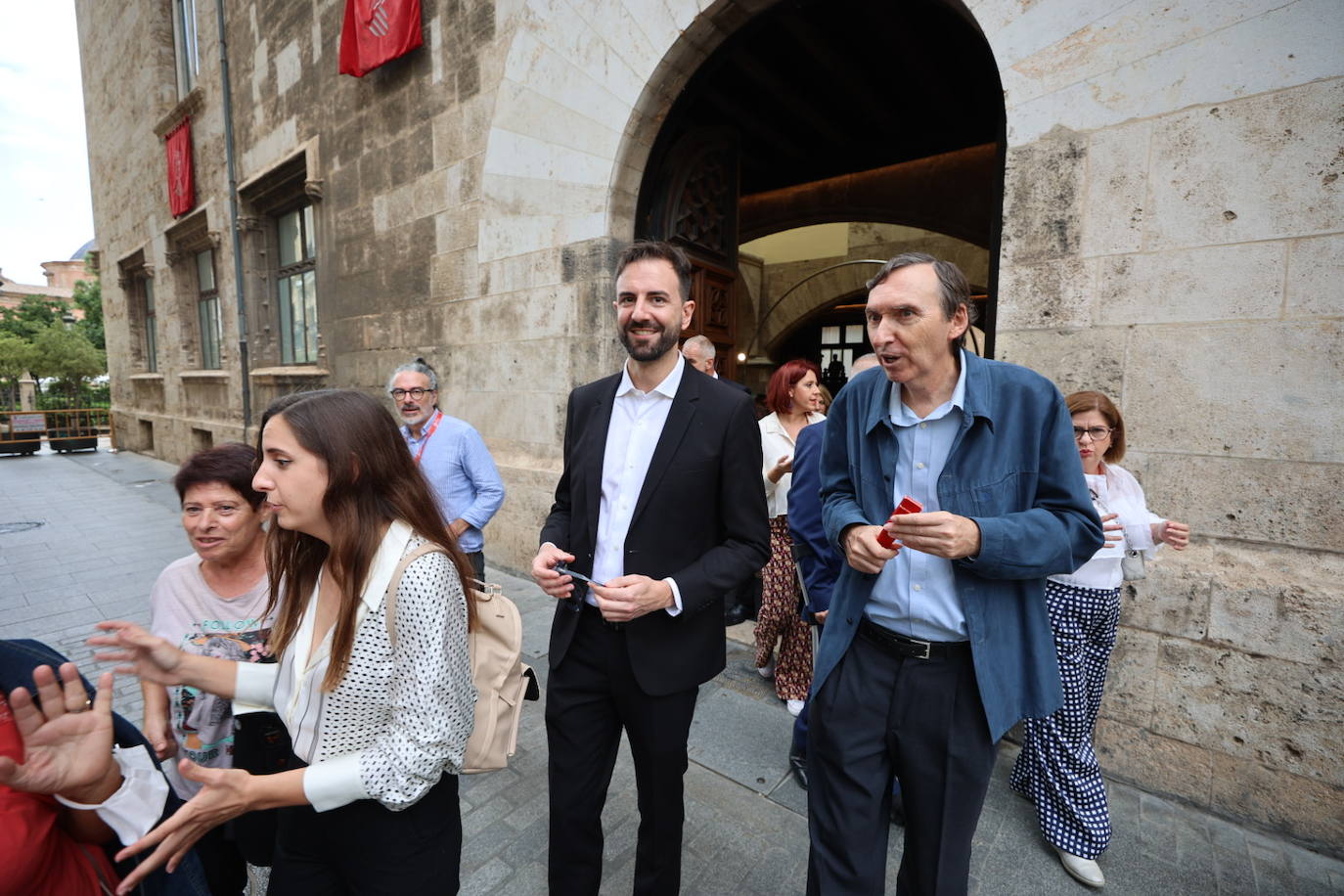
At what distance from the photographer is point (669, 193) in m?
4.62

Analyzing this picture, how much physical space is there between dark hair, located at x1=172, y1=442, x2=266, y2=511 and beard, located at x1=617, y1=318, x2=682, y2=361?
1136mm

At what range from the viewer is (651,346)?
1.73 metres

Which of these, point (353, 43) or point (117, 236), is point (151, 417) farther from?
point (353, 43)

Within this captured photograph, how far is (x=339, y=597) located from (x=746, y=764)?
2041mm

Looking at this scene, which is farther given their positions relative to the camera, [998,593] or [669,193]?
[669,193]

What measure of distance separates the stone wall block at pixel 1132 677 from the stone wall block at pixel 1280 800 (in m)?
0.27

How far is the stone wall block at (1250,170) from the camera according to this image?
205 cm

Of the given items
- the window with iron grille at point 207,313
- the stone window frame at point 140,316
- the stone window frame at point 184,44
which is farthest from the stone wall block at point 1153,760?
the stone window frame at point 140,316

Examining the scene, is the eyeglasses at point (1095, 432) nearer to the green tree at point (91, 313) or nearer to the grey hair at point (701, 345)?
the grey hair at point (701, 345)

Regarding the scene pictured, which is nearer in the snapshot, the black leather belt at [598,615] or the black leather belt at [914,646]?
the black leather belt at [914,646]

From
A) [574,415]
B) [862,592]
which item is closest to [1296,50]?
[862,592]

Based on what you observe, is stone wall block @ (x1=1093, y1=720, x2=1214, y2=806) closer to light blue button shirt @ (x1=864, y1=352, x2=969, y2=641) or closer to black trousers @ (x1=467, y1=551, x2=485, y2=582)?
light blue button shirt @ (x1=864, y1=352, x2=969, y2=641)

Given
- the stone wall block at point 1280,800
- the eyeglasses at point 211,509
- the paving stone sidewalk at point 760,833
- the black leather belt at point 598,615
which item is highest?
the eyeglasses at point 211,509

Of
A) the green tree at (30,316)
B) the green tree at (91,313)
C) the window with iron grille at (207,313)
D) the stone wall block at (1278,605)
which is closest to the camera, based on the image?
the stone wall block at (1278,605)
